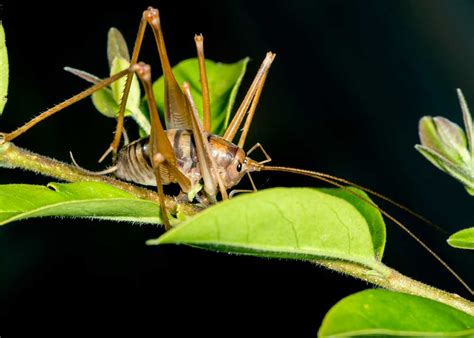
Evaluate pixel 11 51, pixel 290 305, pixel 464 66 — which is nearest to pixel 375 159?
pixel 464 66

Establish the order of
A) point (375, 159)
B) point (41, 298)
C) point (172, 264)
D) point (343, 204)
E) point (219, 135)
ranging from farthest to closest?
point (375, 159) → point (172, 264) → point (41, 298) → point (219, 135) → point (343, 204)

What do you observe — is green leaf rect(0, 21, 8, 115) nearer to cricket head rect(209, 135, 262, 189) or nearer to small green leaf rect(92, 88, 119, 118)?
small green leaf rect(92, 88, 119, 118)

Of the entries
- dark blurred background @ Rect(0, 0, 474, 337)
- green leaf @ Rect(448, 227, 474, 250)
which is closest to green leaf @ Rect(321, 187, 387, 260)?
green leaf @ Rect(448, 227, 474, 250)

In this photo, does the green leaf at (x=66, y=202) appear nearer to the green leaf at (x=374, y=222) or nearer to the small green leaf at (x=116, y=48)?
the green leaf at (x=374, y=222)

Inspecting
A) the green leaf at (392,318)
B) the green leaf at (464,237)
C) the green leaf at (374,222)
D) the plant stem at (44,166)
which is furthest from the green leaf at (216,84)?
the green leaf at (392,318)

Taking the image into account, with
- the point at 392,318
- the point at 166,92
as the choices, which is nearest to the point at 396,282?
the point at 392,318

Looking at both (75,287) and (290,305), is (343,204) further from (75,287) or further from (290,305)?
(75,287)
